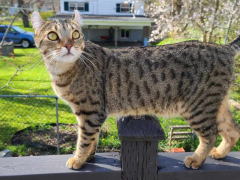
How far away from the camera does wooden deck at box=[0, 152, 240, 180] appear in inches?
73.7

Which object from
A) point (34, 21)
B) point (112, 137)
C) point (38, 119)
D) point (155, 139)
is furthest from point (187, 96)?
point (38, 119)

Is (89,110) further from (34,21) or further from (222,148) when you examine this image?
(222,148)

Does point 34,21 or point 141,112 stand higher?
point 34,21

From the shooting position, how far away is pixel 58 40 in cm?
215

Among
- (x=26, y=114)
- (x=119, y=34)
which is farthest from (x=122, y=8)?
(x=26, y=114)

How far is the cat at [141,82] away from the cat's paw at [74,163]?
1 cm

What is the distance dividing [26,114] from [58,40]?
480 cm

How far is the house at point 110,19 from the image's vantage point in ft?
55.7

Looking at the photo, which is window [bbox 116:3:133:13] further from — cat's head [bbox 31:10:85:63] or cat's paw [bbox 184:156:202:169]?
cat's paw [bbox 184:156:202:169]

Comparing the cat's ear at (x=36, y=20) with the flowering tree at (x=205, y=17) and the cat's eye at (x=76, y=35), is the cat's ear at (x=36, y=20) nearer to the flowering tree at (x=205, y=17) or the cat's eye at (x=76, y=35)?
the cat's eye at (x=76, y=35)

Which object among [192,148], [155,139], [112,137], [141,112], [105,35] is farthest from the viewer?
[105,35]

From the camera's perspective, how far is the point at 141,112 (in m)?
2.43

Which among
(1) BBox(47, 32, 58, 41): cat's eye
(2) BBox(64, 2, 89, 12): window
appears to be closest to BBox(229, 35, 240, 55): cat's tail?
(1) BBox(47, 32, 58, 41): cat's eye

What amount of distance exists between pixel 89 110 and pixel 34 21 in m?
0.94
